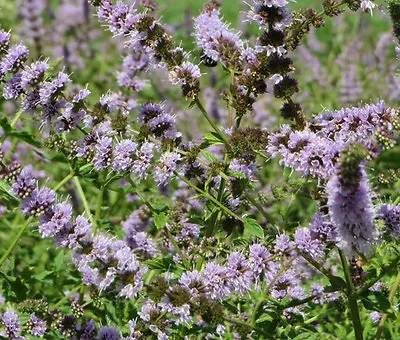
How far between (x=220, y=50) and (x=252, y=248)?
72 centimetres

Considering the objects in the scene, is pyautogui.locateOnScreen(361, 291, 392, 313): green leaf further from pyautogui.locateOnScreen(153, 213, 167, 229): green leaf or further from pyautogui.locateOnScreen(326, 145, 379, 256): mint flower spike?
pyautogui.locateOnScreen(153, 213, 167, 229): green leaf

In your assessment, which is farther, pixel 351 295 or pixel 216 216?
pixel 216 216

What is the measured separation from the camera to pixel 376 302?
2.37m

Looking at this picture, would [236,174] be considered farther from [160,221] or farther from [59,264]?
[59,264]

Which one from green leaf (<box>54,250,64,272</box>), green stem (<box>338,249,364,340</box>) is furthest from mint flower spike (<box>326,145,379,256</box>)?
green leaf (<box>54,250,64,272</box>)

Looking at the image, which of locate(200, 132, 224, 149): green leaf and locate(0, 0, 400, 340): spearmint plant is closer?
locate(0, 0, 400, 340): spearmint plant

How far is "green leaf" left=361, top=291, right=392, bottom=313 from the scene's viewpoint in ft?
7.67

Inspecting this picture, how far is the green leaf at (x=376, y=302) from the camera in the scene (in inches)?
92.0

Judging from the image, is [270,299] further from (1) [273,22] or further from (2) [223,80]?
(2) [223,80]

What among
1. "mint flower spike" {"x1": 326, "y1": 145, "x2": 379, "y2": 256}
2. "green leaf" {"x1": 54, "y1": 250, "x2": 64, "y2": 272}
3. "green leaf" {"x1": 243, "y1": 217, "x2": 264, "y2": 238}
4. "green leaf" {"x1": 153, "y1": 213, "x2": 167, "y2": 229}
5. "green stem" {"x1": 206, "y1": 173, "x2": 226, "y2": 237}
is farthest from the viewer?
"green leaf" {"x1": 54, "y1": 250, "x2": 64, "y2": 272}

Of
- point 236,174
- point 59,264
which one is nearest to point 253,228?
point 236,174

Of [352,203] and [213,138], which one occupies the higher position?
[213,138]

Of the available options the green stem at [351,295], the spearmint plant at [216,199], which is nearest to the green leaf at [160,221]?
the spearmint plant at [216,199]

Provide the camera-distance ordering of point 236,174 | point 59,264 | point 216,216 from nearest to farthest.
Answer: point 236,174 → point 216,216 → point 59,264
